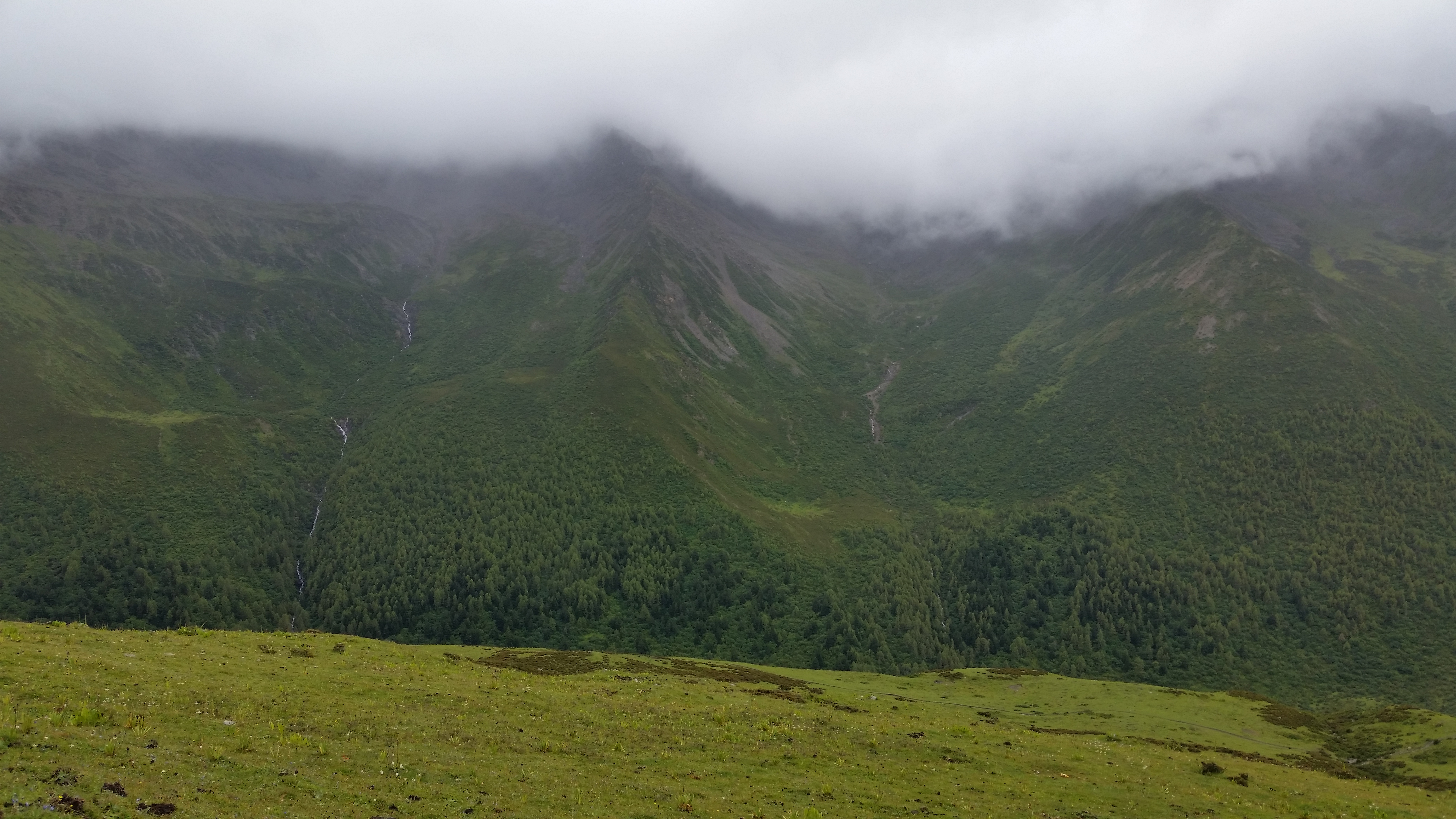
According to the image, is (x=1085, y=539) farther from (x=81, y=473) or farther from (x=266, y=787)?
(x=81, y=473)

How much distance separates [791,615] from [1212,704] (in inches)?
3547

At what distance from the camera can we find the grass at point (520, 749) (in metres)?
27.9

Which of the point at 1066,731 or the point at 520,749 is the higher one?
the point at 520,749

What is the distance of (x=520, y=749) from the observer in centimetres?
3806

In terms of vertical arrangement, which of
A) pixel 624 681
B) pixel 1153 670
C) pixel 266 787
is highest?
pixel 266 787

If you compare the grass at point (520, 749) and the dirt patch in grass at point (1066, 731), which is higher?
the grass at point (520, 749)

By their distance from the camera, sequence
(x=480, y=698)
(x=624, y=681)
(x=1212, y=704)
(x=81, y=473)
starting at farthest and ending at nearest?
(x=81, y=473) → (x=1212, y=704) → (x=624, y=681) → (x=480, y=698)

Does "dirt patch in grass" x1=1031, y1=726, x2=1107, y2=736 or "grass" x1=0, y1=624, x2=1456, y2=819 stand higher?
"grass" x1=0, y1=624, x2=1456, y2=819

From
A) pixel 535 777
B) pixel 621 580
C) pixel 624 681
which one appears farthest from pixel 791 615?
pixel 535 777

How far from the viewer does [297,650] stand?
183 ft

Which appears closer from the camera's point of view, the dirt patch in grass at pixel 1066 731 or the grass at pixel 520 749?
the grass at pixel 520 749

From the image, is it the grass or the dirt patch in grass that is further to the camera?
the dirt patch in grass

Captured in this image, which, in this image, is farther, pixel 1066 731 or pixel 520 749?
pixel 1066 731

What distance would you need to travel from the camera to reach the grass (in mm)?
27922
